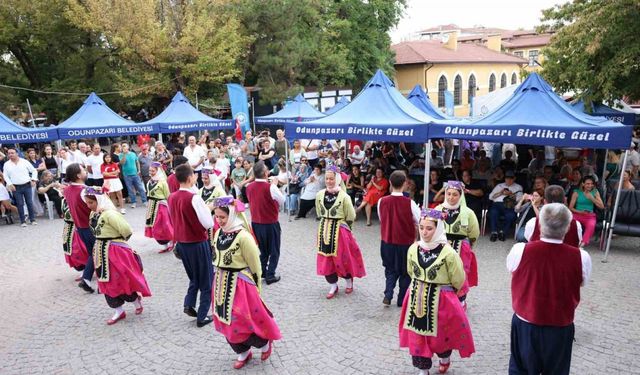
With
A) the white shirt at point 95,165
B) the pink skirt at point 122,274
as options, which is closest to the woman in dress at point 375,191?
the pink skirt at point 122,274

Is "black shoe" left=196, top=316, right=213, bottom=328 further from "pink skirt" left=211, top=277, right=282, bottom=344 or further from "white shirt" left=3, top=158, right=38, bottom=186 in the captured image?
"white shirt" left=3, top=158, right=38, bottom=186

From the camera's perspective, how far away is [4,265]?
884 centimetres

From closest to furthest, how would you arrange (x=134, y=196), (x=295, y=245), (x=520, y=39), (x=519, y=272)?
A: (x=519, y=272) < (x=295, y=245) < (x=134, y=196) < (x=520, y=39)

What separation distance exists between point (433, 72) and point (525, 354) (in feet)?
141

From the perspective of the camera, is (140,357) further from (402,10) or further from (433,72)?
(433,72)

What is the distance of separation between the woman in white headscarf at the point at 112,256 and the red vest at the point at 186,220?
0.76 metres

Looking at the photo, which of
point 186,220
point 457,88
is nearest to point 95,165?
point 186,220

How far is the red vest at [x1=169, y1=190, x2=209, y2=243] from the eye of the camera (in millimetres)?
5543

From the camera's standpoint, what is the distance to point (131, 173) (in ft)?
44.0

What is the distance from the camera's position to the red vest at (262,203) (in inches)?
266

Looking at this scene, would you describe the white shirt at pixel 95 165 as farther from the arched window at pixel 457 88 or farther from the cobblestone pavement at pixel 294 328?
the arched window at pixel 457 88

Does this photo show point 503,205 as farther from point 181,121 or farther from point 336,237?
point 181,121

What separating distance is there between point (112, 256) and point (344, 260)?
2824 mm

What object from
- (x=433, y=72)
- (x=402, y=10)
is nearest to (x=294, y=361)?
(x=402, y=10)
